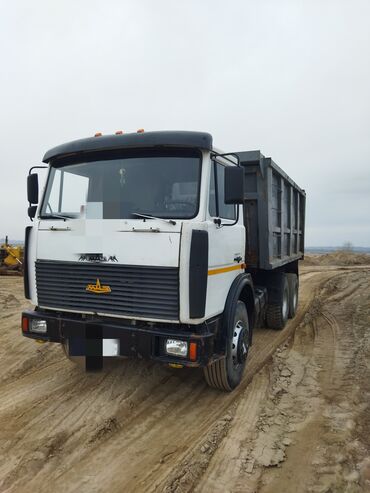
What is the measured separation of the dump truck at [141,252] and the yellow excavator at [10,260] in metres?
14.2

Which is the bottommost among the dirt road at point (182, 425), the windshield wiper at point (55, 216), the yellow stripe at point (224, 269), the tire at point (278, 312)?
the dirt road at point (182, 425)

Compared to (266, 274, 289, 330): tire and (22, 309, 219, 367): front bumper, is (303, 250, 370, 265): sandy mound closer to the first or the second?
(266, 274, 289, 330): tire

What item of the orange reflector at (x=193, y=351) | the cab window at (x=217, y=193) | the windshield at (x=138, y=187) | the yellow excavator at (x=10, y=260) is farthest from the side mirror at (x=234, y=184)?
the yellow excavator at (x=10, y=260)

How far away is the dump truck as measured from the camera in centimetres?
334

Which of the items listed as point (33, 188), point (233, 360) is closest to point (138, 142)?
point (33, 188)

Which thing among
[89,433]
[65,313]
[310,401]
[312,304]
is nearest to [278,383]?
[310,401]

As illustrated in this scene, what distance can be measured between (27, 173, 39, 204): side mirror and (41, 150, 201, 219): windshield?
47 centimetres

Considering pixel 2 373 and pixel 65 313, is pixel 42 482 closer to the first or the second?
pixel 65 313

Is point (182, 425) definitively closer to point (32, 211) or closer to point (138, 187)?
point (138, 187)

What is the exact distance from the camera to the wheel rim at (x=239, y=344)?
425cm

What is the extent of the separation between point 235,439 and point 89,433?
131 centimetres

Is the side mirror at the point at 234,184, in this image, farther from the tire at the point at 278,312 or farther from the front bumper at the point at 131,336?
the tire at the point at 278,312

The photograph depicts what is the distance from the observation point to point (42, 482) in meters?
2.74

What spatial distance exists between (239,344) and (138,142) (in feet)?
8.14
